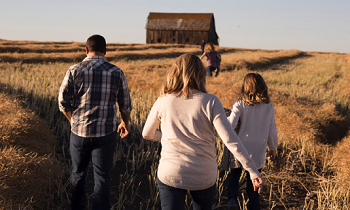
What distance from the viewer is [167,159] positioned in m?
1.83

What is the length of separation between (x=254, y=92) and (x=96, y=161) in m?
1.64

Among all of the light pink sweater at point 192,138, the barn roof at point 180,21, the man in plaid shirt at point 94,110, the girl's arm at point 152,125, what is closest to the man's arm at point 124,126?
the man in plaid shirt at point 94,110

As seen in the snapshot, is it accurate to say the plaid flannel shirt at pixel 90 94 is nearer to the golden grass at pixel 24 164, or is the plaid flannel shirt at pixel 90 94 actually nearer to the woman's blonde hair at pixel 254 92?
the golden grass at pixel 24 164

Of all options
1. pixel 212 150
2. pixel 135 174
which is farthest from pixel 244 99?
pixel 135 174

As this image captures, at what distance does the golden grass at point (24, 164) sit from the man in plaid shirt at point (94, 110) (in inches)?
26.5

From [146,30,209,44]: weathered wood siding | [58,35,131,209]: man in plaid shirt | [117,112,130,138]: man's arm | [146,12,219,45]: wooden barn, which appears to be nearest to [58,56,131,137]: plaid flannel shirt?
[58,35,131,209]: man in plaid shirt

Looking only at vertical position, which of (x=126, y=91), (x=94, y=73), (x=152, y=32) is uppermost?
(x=152, y=32)

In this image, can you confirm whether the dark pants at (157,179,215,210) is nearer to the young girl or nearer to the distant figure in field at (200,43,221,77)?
the young girl

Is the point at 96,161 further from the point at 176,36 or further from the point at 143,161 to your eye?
the point at 176,36

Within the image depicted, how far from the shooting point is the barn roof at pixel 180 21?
152ft

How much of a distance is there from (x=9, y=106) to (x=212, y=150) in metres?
3.83

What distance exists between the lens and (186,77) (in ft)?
5.76

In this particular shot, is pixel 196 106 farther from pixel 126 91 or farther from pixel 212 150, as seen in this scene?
pixel 126 91

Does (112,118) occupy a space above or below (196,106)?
below
